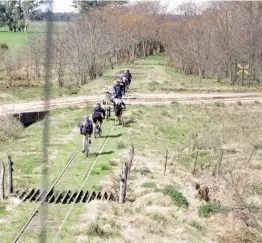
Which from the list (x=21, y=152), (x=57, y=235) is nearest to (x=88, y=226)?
(x=57, y=235)

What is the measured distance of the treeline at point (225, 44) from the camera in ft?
170

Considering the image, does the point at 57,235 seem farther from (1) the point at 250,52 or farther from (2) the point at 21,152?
(1) the point at 250,52

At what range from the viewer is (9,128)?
25938 mm

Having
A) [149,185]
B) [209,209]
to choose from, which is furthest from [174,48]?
[209,209]

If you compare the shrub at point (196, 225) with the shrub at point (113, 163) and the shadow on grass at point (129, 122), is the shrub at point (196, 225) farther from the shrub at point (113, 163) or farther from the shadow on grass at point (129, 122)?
the shadow on grass at point (129, 122)

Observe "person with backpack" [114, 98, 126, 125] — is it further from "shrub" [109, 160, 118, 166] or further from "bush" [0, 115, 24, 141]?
"shrub" [109, 160, 118, 166]

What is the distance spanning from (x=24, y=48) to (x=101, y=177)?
39788 millimetres

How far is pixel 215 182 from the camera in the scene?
19359 mm

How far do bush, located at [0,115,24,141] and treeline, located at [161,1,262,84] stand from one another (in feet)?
92.6

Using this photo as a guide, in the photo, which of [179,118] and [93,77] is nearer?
[179,118]

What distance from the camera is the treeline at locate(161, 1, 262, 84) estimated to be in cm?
5194

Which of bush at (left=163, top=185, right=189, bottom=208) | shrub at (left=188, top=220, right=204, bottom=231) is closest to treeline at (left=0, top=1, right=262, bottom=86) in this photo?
bush at (left=163, top=185, right=189, bottom=208)

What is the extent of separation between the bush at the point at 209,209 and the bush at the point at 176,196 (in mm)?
495

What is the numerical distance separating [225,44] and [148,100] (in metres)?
20.5
